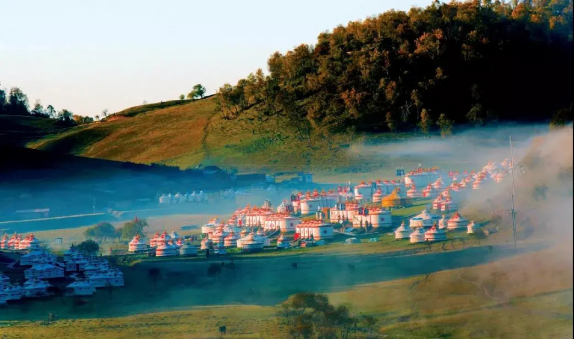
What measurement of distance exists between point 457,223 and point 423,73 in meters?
38.7

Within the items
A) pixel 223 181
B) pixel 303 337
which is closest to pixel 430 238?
pixel 303 337

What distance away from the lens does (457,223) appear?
63.6m

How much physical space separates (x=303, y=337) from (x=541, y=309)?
8458mm

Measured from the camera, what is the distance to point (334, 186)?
8231 centimetres

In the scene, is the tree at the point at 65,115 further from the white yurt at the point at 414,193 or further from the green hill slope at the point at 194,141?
the white yurt at the point at 414,193

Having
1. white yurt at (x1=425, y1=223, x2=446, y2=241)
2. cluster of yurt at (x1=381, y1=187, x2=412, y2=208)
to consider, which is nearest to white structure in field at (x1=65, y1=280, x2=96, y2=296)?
white yurt at (x1=425, y1=223, x2=446, y2=241)

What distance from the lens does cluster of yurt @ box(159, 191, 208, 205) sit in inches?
3346

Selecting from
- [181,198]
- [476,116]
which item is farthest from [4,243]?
[476,116]

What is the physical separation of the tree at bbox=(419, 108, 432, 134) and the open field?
36803mm

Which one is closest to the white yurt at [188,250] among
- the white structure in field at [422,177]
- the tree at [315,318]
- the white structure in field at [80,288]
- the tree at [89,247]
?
the tree at [89,247]

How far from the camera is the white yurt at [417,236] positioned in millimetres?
61969

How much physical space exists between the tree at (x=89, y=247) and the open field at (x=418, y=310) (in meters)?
11.0

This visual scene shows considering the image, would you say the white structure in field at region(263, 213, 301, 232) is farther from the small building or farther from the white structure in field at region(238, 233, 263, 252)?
the small building

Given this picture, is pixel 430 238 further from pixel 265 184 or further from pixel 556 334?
pixel 265 184
